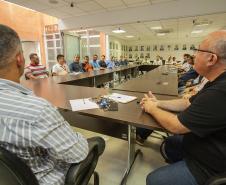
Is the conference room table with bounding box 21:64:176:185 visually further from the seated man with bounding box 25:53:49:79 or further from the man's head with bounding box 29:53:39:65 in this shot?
the man's head with bounding box 29:53:39:65

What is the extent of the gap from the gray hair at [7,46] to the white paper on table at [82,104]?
2.54 feet

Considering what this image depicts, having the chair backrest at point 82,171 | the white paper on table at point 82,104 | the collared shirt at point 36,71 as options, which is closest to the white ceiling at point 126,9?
the collared shirt at point 36,71

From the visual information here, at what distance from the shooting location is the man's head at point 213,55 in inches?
37.0

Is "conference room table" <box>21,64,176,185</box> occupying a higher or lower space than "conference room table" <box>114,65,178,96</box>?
lower

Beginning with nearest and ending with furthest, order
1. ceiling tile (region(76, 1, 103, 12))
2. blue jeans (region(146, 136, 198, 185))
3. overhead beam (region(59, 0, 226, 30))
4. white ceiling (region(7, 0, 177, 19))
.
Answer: blue jeans (region(146, 136, 198, 185)) → overhead beam (region(59, 0, 226, 30)) → white ceiling (region(7, 0, 177, 19)) → ceiling tile (region(76, 1, 103, 12))

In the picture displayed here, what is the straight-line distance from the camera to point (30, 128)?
624 millimetres

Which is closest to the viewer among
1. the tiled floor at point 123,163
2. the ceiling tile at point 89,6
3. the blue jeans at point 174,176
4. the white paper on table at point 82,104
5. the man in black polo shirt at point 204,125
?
the man in black polo shirt at point 204,125

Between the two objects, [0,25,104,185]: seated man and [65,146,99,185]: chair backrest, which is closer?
[0,25,104,185]: seated man

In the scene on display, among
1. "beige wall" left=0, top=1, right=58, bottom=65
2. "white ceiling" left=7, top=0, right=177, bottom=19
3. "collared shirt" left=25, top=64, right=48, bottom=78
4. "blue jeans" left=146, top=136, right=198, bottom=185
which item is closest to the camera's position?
"blue jeans" left=146, top=136, right=198, bottom=185

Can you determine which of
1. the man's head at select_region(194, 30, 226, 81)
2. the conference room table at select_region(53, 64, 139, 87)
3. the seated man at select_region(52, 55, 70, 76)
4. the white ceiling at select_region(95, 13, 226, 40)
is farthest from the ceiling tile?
the man's head at select_region(194, 30, 226, 81)

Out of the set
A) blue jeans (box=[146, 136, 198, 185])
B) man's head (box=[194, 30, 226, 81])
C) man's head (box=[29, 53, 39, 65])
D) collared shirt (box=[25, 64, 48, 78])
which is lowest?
blue jeans (box=[146, 136, 198, 185])

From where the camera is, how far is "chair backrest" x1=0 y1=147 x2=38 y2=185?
→ 570 mm

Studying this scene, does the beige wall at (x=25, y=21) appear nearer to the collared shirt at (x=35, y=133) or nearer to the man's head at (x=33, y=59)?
the man's head at (x=33, y=59)

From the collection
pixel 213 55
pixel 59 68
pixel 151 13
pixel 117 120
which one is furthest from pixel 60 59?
pixel 213 55
